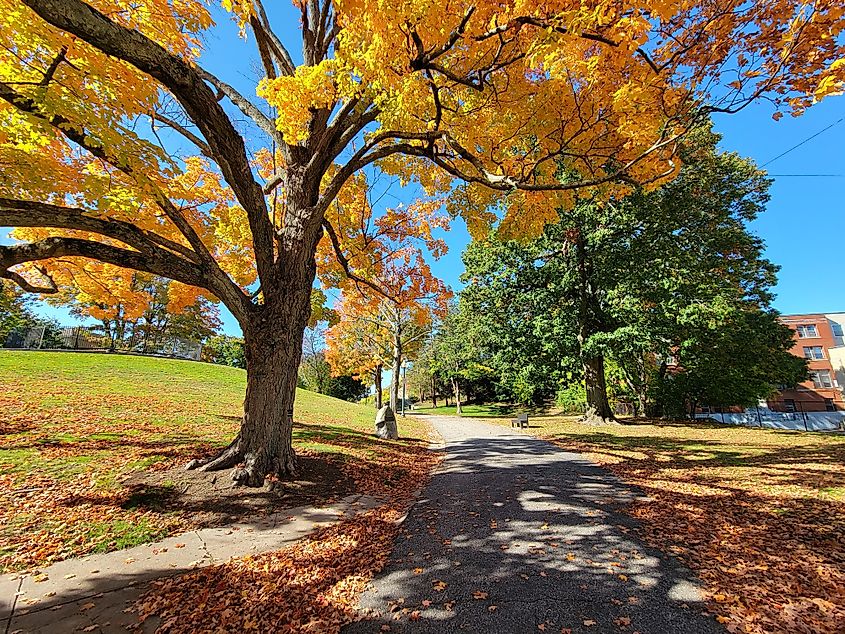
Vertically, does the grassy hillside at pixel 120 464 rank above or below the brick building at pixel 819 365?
below

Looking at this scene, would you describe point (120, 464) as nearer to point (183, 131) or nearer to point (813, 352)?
point (183, 131)

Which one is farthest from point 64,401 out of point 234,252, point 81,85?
point 81,85

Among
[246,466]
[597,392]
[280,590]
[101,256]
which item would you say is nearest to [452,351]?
[597,392]

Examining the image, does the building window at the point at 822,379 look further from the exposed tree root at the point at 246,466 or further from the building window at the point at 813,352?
the exposed tree root at the point at 246,466

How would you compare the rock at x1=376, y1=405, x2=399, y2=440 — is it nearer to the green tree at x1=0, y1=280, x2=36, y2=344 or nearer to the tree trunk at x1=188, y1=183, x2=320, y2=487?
the tree trunk at x1=188, y1=183, x2=320, y2=487

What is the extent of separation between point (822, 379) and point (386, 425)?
156ft

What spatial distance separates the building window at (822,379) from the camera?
117 ft

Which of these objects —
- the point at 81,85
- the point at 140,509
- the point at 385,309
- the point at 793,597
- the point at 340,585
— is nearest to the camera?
the point at 793,597

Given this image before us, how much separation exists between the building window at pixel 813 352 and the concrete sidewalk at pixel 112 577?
172 ft

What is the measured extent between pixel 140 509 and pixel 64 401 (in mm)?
8565

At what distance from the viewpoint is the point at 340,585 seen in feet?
10.8

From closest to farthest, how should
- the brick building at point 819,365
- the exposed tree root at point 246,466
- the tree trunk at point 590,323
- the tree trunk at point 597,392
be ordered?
the exposed tree root at point 246,466
the tree trunk at point 590,323
the tree trunk at point 597,392
the brick building at point 819,365

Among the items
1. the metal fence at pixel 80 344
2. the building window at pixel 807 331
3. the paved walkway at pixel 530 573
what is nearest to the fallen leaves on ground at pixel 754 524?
the paved walkway at pixel 530 573

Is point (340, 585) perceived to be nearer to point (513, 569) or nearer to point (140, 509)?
point (513, 569)
